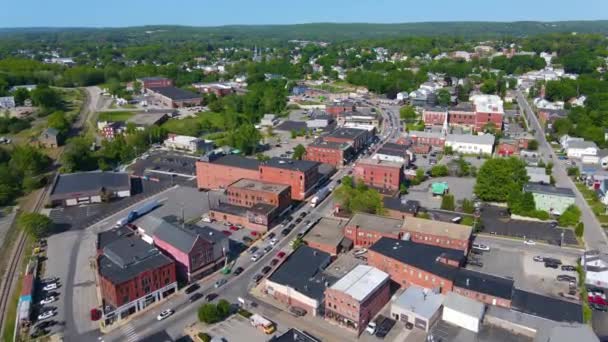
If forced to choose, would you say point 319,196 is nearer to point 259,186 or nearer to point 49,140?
point 259,186

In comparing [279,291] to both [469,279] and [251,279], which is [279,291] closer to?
[251,279]

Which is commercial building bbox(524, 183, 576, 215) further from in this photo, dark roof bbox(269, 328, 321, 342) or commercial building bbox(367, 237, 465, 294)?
dark roof bbox(269, 328, 321, 342)

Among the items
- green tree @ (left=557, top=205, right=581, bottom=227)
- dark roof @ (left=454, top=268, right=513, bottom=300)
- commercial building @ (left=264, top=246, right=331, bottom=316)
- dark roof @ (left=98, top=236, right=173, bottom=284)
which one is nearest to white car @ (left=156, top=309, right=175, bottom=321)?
dark roof @ (left=98, top=236, right=173, bottom=284)

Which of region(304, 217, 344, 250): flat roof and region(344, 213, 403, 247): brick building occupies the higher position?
region(344, 213, 403, 247): brick building

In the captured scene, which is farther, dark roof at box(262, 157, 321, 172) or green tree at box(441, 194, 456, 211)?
dark roof at box(262, 157, 321, 172)

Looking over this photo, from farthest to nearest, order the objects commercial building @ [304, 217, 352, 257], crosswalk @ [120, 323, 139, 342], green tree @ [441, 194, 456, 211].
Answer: green tree @ [441, 194, 456, 211], commercial building @ [304, 217, 352, 257], crosswalk @ [120, 323, 139, 342]

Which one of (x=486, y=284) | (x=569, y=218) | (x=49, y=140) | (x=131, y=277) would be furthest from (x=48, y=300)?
(x=49, y=140)

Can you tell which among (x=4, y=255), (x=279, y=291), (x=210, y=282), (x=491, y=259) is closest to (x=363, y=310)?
(x=279, y=291)
